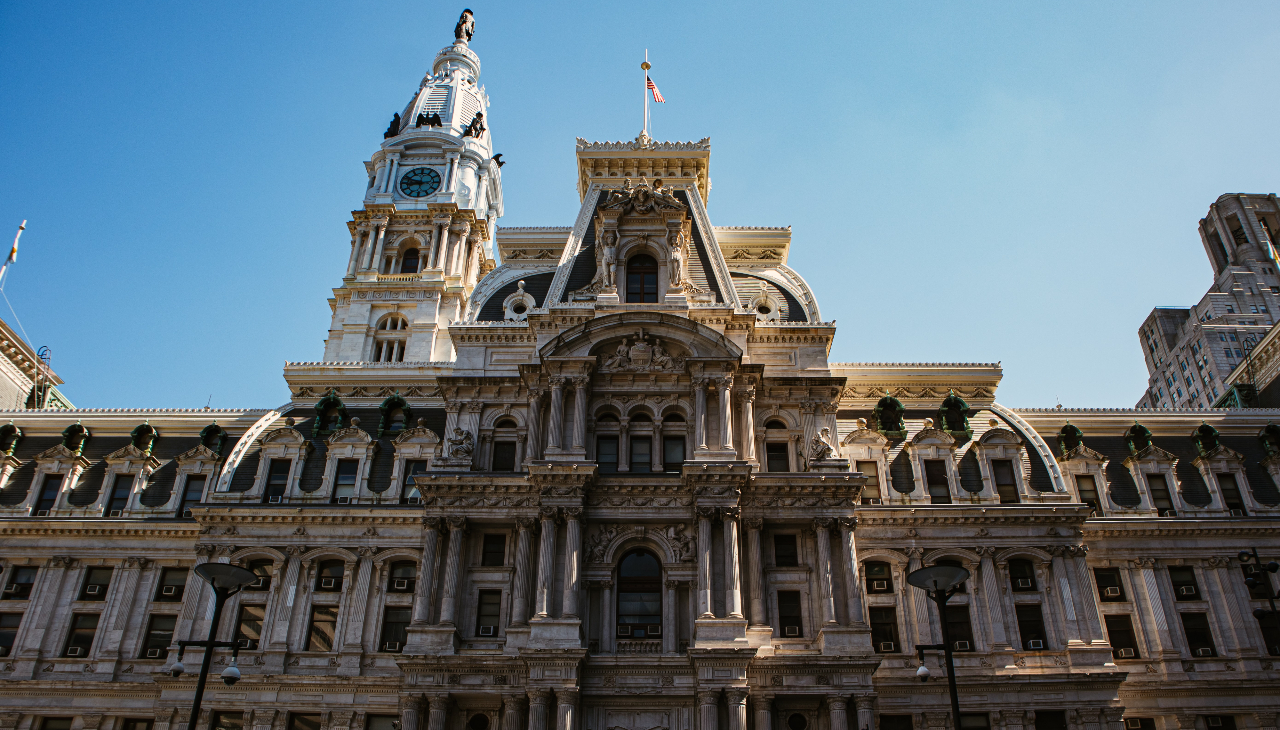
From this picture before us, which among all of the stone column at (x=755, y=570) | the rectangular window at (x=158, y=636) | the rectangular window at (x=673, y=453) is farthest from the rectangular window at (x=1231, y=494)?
the rectangular window at (x=158, y=636)

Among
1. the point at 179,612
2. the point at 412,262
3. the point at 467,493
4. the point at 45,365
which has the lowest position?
the point at 179,612

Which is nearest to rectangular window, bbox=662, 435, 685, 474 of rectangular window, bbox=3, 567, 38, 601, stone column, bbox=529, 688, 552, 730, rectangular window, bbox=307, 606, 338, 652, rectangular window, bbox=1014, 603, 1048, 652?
stone column, bbox=529, 688, 552, 730

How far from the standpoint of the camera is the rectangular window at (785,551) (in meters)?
40.9

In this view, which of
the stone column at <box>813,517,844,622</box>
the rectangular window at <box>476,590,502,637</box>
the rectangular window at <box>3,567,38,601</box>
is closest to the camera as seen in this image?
the stone column at <box>813,517,844,622</box>

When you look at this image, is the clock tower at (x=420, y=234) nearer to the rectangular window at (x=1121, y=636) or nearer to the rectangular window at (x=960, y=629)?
the rectangular window at (x=960, y=629)

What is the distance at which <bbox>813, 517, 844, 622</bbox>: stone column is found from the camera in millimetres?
38469

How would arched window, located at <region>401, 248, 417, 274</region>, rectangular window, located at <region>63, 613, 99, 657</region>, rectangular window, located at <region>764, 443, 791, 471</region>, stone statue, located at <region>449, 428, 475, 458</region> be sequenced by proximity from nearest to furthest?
stone statue, located at <region>449, 428, 475, 458</region>, rectangular window, located at <region>63, 613, 99, 657</region>, rectangular window, located at <region>764, 443, 791, 471</region>, arched window, located at <region>401, 248, 417, 274</region>

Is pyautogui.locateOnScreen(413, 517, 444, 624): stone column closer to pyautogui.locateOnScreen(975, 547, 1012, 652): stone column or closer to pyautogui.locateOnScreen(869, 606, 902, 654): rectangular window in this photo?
pyautogui.locateOnScreen(869, 606, 902, 654): rectangular window

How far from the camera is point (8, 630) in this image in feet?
144

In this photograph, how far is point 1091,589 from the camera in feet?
139

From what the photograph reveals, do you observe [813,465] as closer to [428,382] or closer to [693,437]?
[693,437]

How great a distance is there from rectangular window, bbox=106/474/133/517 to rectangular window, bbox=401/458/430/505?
45.3 feet

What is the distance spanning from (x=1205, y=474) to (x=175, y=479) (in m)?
50.5

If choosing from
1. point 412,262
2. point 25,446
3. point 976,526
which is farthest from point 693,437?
point 412,262
